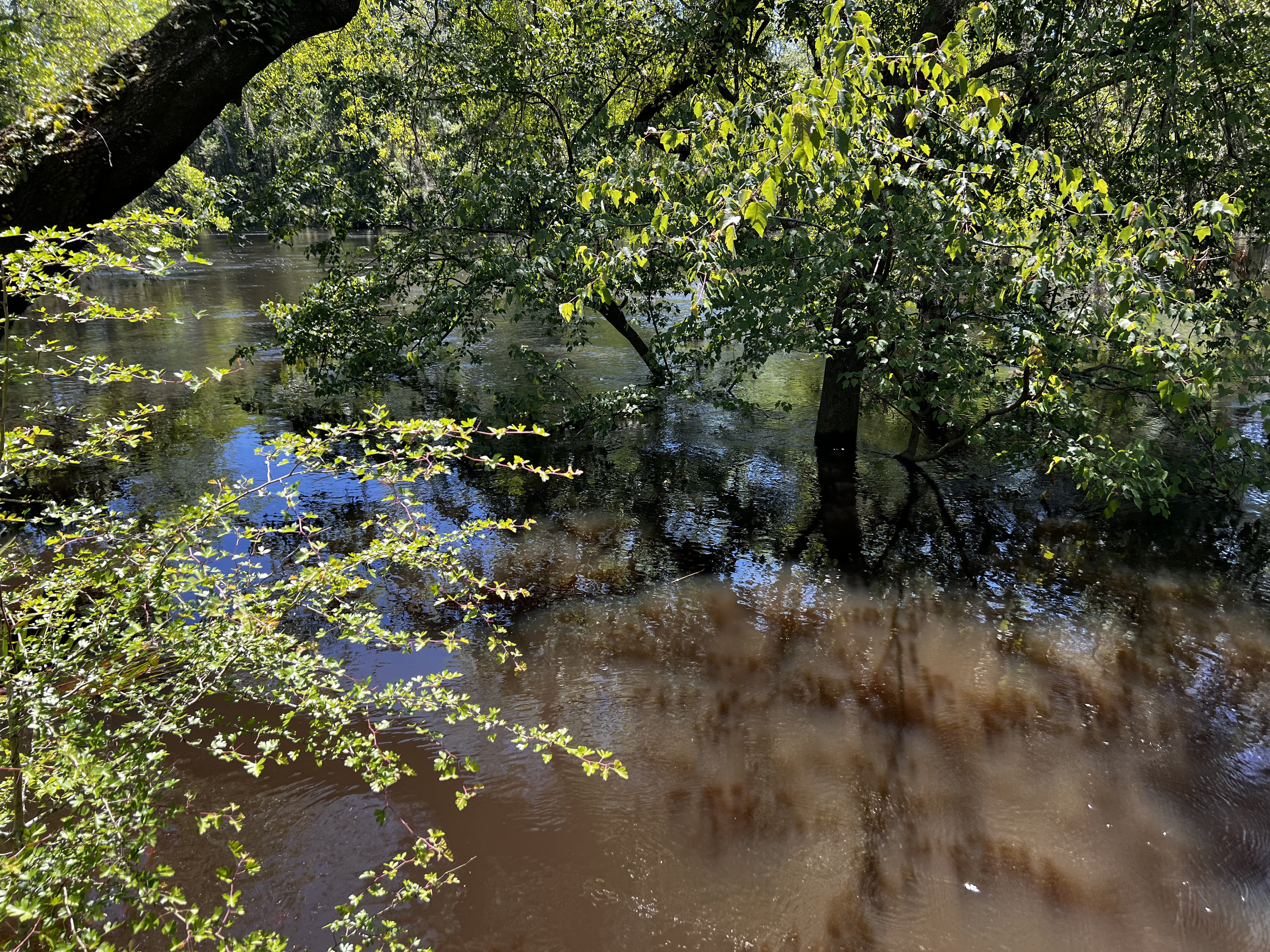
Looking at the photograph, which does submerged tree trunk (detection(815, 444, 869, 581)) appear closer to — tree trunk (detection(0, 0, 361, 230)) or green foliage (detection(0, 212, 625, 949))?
green foliage (detection(0, 212, 625, 949))

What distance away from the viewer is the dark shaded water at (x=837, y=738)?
126 inches

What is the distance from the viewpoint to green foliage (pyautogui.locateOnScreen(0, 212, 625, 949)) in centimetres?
183

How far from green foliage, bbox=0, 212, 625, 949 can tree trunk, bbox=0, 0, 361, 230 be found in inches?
61.5

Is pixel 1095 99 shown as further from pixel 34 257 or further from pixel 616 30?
pixel 34 257

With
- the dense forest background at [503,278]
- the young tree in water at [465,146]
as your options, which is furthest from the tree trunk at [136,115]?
the young tree in water at [465,146]

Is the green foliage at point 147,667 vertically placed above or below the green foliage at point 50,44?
below

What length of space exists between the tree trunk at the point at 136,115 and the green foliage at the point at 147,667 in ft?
5.12

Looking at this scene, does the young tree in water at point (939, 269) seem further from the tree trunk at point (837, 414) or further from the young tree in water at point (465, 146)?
the young tree in water at point (465, 146)

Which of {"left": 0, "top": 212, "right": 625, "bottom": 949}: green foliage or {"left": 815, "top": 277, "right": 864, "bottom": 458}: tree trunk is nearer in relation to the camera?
{"left": 0, "top": 212, "right": 625, "bottom": 949}: green foliage

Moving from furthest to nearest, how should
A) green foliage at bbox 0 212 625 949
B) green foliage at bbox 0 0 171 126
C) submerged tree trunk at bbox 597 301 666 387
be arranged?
submerged tree trunk at bbox 597 301 666 387
green foliage at bbox 0 0 171 126
green foliage at bbox 0 212 625 949

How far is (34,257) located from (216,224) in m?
4.98

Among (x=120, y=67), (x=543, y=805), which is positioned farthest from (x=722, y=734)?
(x=120, y=67)

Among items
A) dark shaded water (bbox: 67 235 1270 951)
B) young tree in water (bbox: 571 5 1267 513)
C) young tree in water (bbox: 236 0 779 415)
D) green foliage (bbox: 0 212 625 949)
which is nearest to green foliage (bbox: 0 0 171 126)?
young tree in water (bbox: 236 0 779 415)

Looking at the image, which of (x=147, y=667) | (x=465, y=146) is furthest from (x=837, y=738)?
(x=465, y=146)
